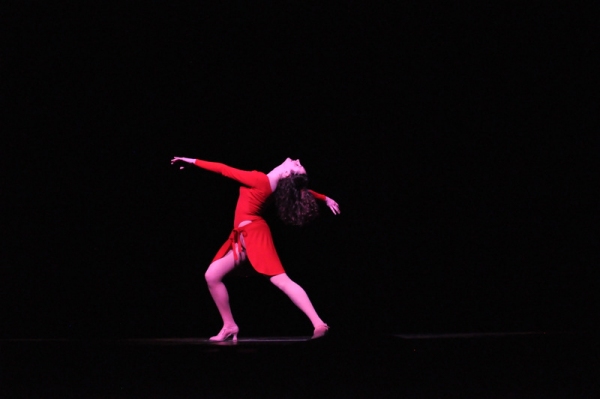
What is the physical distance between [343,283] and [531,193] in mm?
1425

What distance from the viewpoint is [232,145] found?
438cm

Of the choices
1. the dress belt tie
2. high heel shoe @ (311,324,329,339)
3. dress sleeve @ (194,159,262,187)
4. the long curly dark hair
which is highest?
dress sleeve @ (194,159,262,187)

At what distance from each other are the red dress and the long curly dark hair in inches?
2.6

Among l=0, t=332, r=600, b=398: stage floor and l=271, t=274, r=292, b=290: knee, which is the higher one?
l=271, t=274, r=292, b=290: knee

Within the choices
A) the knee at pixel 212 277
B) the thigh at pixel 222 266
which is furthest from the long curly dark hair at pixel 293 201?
the knee at pixel 212 277

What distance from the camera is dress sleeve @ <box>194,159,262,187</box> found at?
10.6 feet

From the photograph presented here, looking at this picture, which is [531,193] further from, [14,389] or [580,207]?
[14,389]

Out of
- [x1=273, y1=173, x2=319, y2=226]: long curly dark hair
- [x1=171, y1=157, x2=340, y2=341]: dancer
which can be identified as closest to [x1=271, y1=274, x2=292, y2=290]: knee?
[x1=171, y1=157, x2=340, y2=341]: dancer

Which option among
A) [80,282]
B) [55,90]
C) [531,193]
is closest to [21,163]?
[55,90]

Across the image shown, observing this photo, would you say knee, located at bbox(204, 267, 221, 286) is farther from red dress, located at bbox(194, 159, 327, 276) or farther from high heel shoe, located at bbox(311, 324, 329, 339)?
high heel shoe, located at bbox(311, 324, 329, 339)

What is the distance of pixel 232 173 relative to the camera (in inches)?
128

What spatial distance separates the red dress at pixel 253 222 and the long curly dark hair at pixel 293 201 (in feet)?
0.22

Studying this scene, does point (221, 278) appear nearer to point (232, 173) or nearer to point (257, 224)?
point (257, 224)

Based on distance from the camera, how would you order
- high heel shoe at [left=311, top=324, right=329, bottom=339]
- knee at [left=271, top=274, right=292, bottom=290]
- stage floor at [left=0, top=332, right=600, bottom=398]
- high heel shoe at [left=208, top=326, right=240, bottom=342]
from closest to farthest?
stage floor at [left=0, top=332, right=600, bottom=398] → high heel shoe at [left=311, top=324, right=329, bottom=339] → knee at [left=271, top=274, right=292, bottom=290] → high heel shoe at [left=208, top=326, right=240, bottom=342]
